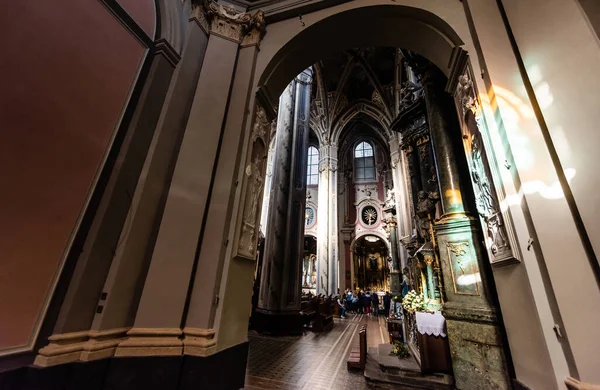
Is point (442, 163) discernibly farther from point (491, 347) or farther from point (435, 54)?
point (491, 347)

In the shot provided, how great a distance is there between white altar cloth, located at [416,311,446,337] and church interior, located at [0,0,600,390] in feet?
A: 0.11

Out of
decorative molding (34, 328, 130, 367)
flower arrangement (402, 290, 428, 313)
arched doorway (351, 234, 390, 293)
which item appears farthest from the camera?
arched doorway (351, 234, 390, 293)

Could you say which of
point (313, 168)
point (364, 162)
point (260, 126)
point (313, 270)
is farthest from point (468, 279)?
point (364, 162)

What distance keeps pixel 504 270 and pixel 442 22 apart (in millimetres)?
2828

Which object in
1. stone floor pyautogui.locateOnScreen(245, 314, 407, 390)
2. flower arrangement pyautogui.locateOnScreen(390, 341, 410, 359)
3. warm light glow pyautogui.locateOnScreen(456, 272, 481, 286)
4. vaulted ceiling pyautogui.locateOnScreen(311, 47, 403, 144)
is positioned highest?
vaulted ceiling pyautogui.locateOnScreen(311, 47, 403, 144)

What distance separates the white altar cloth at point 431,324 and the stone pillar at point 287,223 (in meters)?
3.84

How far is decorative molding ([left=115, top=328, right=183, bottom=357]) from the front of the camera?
1.92 m

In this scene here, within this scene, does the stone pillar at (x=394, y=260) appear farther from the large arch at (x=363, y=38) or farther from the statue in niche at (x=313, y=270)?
the large arch at (x=363, y=38)

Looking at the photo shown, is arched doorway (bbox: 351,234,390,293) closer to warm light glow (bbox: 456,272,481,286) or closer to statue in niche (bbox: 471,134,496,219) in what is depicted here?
warm light glow (bbox: 456,272,481,286)

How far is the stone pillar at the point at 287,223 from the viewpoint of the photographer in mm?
6621

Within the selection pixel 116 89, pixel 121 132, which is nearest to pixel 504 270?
pixel 121 132

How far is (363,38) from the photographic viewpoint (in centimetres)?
361

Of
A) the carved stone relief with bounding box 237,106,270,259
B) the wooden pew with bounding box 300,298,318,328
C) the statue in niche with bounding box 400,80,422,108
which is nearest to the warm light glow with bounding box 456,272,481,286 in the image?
the carved stone relief with bounding box 237,106,270,259

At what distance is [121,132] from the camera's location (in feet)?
7.45
